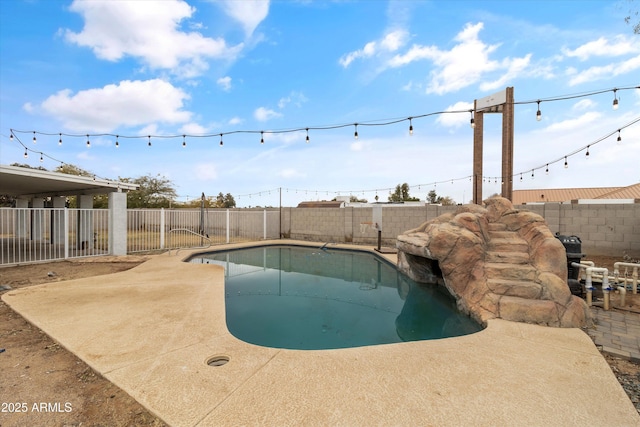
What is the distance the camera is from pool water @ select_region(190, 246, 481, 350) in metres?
3.62

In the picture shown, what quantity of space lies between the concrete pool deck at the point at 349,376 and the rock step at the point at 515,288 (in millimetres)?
512

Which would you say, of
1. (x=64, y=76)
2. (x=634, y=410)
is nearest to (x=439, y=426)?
(x=634, y=410)

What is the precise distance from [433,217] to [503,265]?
608 cm

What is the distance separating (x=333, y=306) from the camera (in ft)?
15.9

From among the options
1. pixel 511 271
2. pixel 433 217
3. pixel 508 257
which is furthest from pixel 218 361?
pixel 433 217

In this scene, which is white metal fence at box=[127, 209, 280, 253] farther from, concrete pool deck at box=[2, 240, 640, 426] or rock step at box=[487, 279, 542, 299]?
rock step at box=[487, 279, 542, 299]

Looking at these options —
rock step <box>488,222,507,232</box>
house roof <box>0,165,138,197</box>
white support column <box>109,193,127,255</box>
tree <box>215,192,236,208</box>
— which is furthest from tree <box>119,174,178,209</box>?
rock step <box>488,222,507,232</box>

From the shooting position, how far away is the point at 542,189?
26.5 metres

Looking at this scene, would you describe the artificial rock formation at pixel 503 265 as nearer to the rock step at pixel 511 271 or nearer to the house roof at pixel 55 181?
the rock step at pixel 511 271

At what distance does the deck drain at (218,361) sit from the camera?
243cm

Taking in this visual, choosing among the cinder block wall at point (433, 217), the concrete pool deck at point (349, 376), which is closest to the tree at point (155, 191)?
the cinder block wall at point (433, 217)

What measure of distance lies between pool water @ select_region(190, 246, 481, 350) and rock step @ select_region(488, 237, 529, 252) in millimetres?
1274

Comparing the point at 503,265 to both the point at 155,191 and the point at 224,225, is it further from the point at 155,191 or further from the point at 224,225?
the point at 155,191

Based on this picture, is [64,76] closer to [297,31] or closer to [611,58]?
[297,31]
